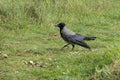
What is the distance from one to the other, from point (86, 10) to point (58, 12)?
1.01 meters

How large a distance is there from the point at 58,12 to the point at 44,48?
2069 mm

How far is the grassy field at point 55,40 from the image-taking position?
755 centimetres

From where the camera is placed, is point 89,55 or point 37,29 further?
point 37,29

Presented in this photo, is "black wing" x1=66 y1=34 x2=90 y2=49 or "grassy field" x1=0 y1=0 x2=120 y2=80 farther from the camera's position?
"black wing" x1=66 y1=34 x2=90 y2=49

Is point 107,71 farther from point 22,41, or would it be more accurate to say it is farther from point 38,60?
point 22,41

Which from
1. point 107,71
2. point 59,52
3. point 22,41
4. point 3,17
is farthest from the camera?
point 3,17

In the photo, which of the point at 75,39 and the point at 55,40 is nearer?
the point at 75,39

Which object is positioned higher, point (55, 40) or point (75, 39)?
point (75, 39)

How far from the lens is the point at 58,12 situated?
1127 centimetres

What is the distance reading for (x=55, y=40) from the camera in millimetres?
10273

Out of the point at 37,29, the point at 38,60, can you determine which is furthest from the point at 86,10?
the point at 38,60

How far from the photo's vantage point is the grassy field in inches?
297

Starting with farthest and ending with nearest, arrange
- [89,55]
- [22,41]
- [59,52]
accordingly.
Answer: [22,41] → [59,52] → [89,55]

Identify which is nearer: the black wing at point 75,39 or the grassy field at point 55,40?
the grassy field at point 55,40
